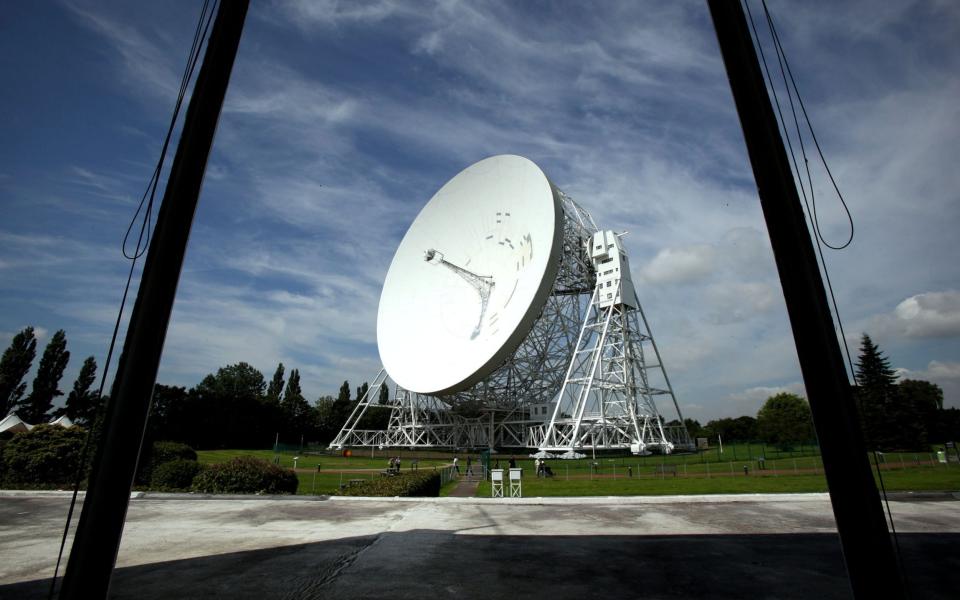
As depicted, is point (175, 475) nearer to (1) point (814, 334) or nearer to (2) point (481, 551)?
(2) point (481, 551)

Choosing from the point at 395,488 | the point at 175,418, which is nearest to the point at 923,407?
the point at 395,488

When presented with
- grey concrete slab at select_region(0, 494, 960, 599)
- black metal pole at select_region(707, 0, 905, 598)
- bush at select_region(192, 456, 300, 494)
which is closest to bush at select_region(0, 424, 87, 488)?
bush at select_region(192, 456, 300, 494)

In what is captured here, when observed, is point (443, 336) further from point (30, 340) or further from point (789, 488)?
point (30, 340)

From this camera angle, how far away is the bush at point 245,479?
56.6 ft

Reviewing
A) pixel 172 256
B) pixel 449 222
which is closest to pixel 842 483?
pixel 172 256

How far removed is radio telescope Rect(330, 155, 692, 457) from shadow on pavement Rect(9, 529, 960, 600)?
21.6m

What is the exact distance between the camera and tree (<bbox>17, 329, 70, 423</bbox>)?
67.6 metres

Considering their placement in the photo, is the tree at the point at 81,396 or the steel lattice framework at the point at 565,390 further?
the tree at the point at 81,396

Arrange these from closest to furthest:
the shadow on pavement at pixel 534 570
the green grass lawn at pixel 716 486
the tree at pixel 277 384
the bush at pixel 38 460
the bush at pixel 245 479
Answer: the shadow on pavement at pixel 534 570
the bush at pixel 245 479
the green grass lawn at pixel 716 486
the bush at pixel 38 460
the tree at pixel 277 384

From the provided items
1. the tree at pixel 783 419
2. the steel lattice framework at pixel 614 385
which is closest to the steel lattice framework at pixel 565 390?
the steel lattice framework at pixel 614 385

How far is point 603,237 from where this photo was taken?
131ft

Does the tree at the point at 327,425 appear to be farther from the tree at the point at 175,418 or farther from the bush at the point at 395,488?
the bush at the point at 395,488

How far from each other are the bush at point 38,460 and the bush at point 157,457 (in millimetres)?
2262

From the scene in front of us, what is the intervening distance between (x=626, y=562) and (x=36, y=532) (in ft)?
33.2
